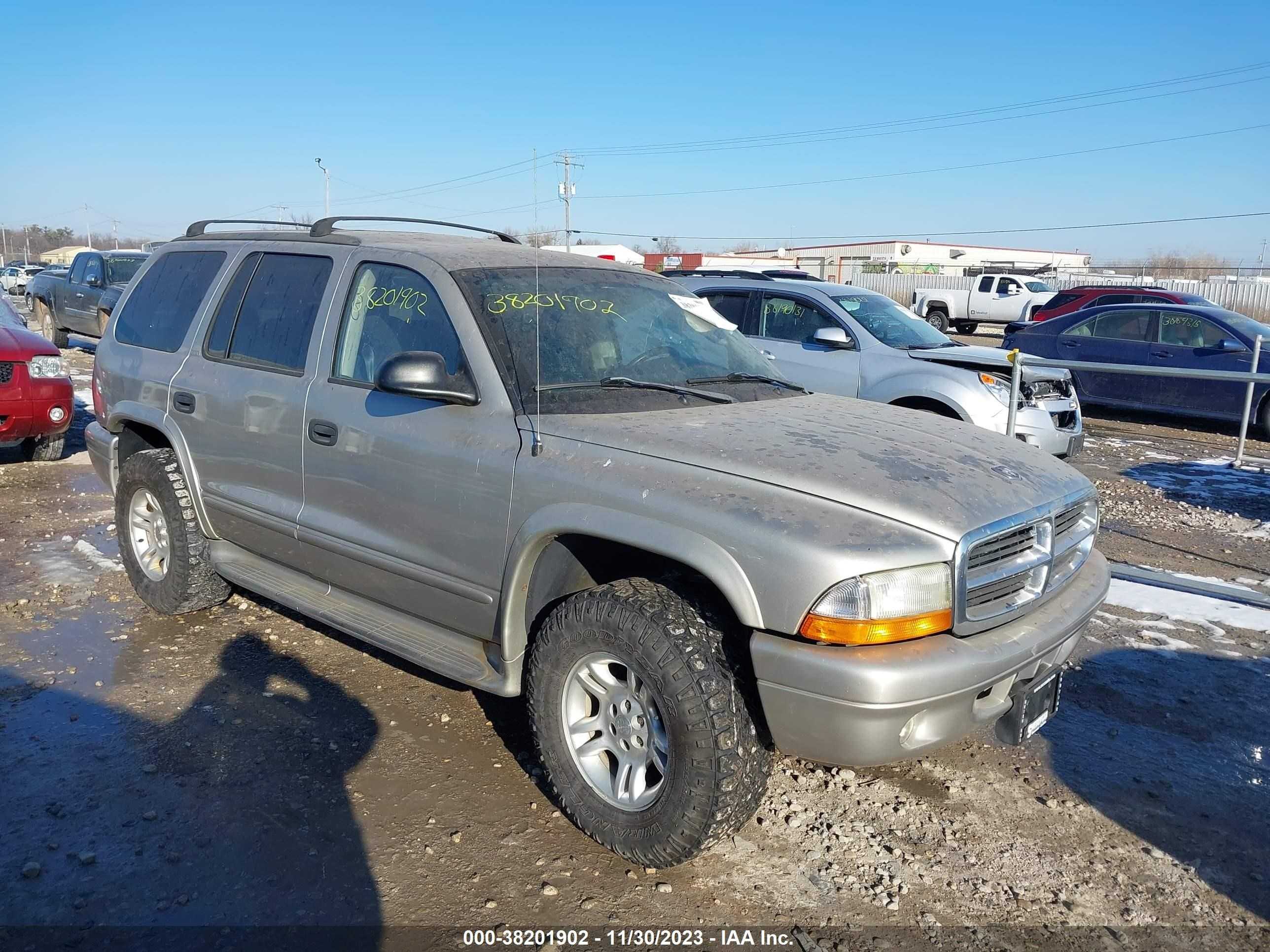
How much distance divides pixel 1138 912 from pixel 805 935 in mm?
1035

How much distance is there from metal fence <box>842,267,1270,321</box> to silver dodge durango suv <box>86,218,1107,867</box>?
2533cm

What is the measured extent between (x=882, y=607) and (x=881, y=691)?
0.22 meters

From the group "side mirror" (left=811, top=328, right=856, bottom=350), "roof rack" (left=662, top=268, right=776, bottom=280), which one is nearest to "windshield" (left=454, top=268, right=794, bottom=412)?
"side mirror" (left=811, top=328, right=856, bottom=350)

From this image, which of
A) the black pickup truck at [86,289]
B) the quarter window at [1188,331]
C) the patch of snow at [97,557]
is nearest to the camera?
the patch of snow at [97,557]

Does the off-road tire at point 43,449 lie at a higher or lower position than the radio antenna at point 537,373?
lower

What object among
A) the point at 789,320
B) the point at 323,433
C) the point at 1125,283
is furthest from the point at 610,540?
the point at 1125,283

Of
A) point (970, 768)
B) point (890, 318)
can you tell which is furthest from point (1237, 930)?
point (890, 318)

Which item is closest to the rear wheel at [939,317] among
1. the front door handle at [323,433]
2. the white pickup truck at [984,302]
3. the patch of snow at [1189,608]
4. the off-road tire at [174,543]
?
the white pickup truck at [984,302]

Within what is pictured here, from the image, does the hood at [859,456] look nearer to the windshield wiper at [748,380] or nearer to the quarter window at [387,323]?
the windshield wiper at [748,380]

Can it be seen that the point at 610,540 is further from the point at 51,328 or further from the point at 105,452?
the point at 51,328

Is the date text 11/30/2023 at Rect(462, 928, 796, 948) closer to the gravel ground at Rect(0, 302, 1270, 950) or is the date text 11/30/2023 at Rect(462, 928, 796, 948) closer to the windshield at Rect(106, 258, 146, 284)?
the gravel ground at Rect(0, 302, 1270, 950)

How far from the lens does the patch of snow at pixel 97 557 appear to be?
5.88 m

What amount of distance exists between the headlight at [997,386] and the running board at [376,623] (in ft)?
18.4

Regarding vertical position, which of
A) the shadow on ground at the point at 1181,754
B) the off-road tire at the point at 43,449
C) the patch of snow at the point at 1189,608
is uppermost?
the off-road tire at the point at 43,449
